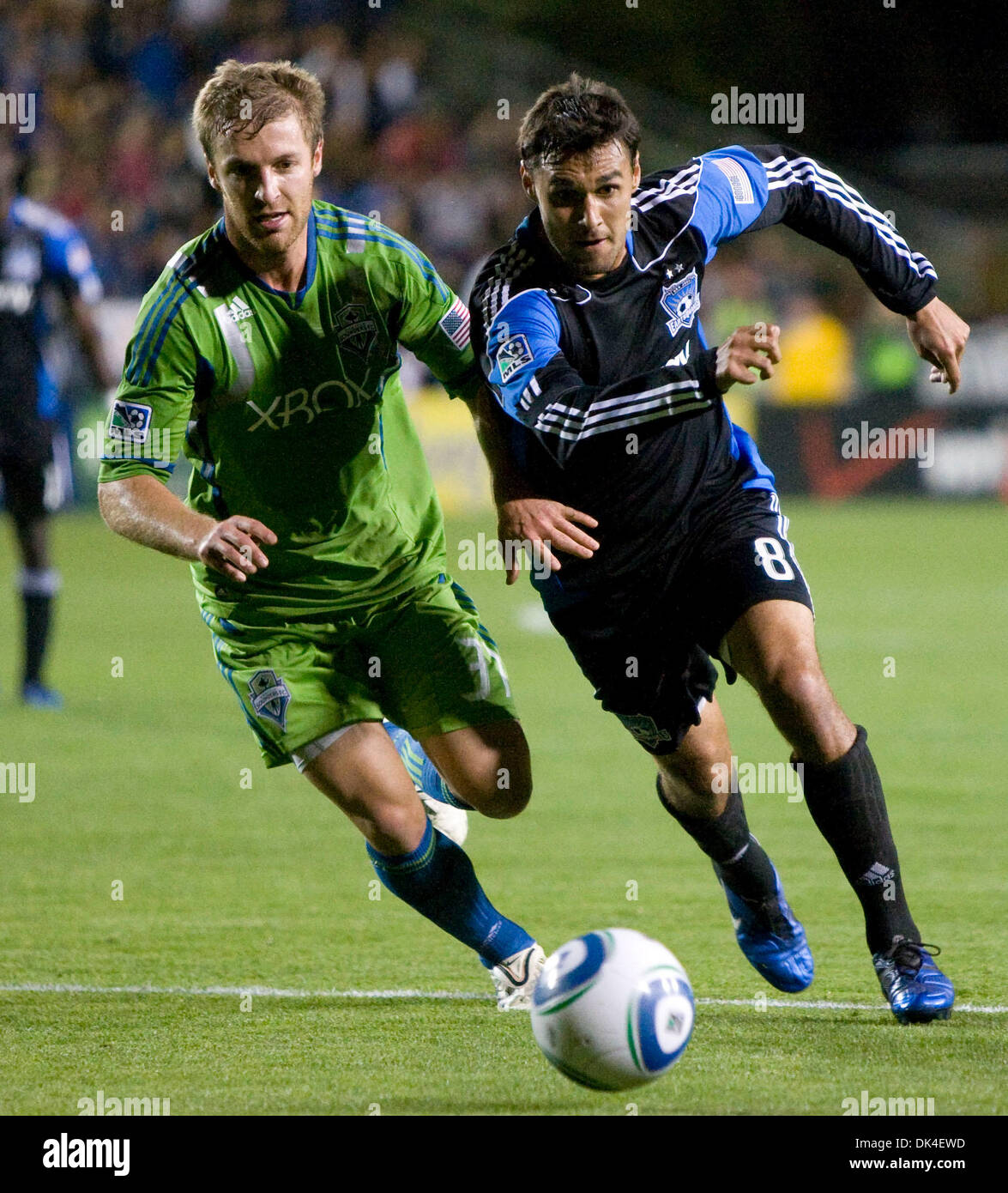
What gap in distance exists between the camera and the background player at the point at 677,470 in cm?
426

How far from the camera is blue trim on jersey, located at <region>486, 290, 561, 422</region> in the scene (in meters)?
4.26

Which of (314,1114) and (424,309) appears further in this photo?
(424,309)

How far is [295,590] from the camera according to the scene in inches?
182

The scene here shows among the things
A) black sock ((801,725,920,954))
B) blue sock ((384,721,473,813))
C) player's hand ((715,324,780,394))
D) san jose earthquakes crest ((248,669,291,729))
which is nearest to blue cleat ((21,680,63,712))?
blue sock ((384,721,473,813))

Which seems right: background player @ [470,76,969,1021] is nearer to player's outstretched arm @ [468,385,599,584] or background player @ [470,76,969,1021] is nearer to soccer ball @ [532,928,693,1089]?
player's outstretched arm @ [468,385,599,584]

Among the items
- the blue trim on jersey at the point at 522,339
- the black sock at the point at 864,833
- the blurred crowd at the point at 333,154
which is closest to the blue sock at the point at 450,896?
the black sock at the point at 864,833

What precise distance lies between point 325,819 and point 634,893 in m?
1.84

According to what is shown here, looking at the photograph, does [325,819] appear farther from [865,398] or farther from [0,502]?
[865,398]

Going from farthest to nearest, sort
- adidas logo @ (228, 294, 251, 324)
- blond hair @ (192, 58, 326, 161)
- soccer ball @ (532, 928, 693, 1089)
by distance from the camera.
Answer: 1. adidas logo @ (228, 294, 251, 324)
2. blond hair @ (192, 58, 326, 161)
3. soccer ball @ (532, 928, 693, 1089)

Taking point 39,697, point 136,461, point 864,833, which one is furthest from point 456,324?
point 39,697

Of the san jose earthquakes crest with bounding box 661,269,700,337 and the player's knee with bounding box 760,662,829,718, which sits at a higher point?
the san jose earthquakes crest with bounding box 661,269,700,337

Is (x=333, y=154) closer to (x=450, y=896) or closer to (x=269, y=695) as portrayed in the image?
(x=269, y=695)

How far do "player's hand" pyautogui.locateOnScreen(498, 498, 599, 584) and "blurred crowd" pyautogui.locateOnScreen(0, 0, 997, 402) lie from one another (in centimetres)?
1536
